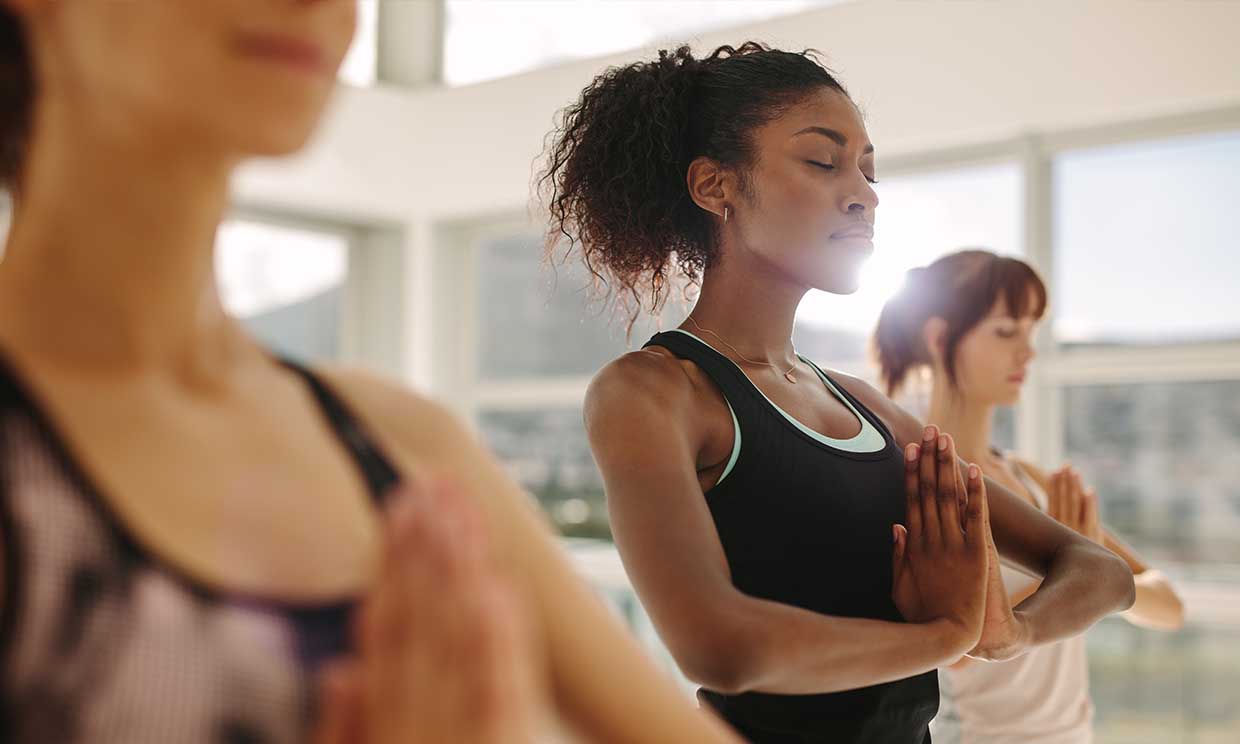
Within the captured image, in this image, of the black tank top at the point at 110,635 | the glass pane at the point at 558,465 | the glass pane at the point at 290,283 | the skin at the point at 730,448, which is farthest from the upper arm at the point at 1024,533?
the glass pane at the point at 290,283

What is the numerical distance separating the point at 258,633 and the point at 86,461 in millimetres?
69

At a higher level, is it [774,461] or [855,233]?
[855,233]

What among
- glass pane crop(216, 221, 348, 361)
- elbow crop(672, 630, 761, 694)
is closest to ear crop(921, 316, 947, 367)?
elbow crop(672, 630, 761, 694)

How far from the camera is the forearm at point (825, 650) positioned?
87 centimetres

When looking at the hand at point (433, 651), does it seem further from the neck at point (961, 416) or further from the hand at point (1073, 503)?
the neck at point (961, 416)

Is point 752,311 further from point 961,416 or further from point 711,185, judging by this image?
point 961,416

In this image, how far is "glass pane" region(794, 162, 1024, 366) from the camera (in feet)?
12.9

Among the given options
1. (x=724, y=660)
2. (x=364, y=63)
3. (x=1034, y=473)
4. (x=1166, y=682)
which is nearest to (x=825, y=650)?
(x=724, y=660)

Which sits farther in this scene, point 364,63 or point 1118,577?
point 364,63

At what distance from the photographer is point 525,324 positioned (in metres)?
5.34

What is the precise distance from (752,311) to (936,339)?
0.94 metres

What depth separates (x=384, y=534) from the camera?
369mm

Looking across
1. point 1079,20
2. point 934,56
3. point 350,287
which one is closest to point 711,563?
point 1079,20

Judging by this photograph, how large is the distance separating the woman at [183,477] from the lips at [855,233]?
0.72 meters
